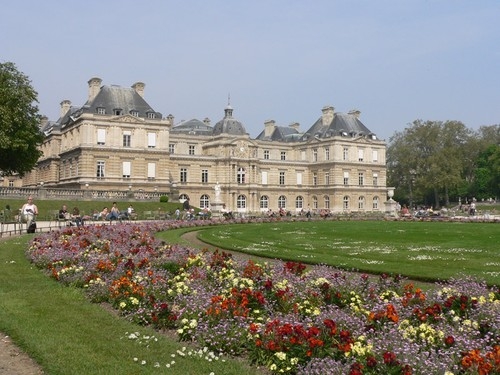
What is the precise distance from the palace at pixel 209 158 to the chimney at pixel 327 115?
6.2 inches

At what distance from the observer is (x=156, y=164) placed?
61531mm

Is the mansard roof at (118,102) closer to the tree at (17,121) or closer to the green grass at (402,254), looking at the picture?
the tree at (17,121)

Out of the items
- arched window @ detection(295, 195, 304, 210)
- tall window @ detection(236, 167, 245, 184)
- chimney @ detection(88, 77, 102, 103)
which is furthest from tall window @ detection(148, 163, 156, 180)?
arched window @ detection(295, 195, 304, 210)

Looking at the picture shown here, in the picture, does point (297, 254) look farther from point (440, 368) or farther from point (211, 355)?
point (440, 368)

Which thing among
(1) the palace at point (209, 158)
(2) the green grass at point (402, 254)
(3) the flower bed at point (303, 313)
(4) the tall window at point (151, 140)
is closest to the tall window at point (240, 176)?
(1) the palace at point (209, 158)

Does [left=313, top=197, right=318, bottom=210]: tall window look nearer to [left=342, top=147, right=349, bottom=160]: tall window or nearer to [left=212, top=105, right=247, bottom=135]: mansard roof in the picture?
[left=342, top=147, right=349, bottom=160]: tall window

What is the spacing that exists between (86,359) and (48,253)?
321 inches

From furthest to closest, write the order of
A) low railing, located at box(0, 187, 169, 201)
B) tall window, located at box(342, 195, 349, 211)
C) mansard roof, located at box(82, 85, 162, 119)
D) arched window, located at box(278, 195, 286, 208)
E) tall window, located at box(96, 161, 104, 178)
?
1. arched window, located at box(278, 195, 286, 208)
2. tall window, located at box(342, 195, 349, 211)
3. mansard roof, located at box(82, 85, 162, 119)
4. tall window, located at box(96, 161, 104, 178)
5. low railing, located at box(0, 187, 169, 201)

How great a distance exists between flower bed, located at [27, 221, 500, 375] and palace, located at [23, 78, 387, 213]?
4258 centimetres

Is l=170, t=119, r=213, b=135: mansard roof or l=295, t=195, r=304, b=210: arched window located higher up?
l=170, t=119, r=213, b=135: mansard roof

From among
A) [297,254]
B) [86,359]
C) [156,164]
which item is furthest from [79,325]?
[156,164]

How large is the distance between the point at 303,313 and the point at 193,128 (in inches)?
2888

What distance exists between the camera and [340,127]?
7825 cm

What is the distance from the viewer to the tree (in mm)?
Answer: 39688
